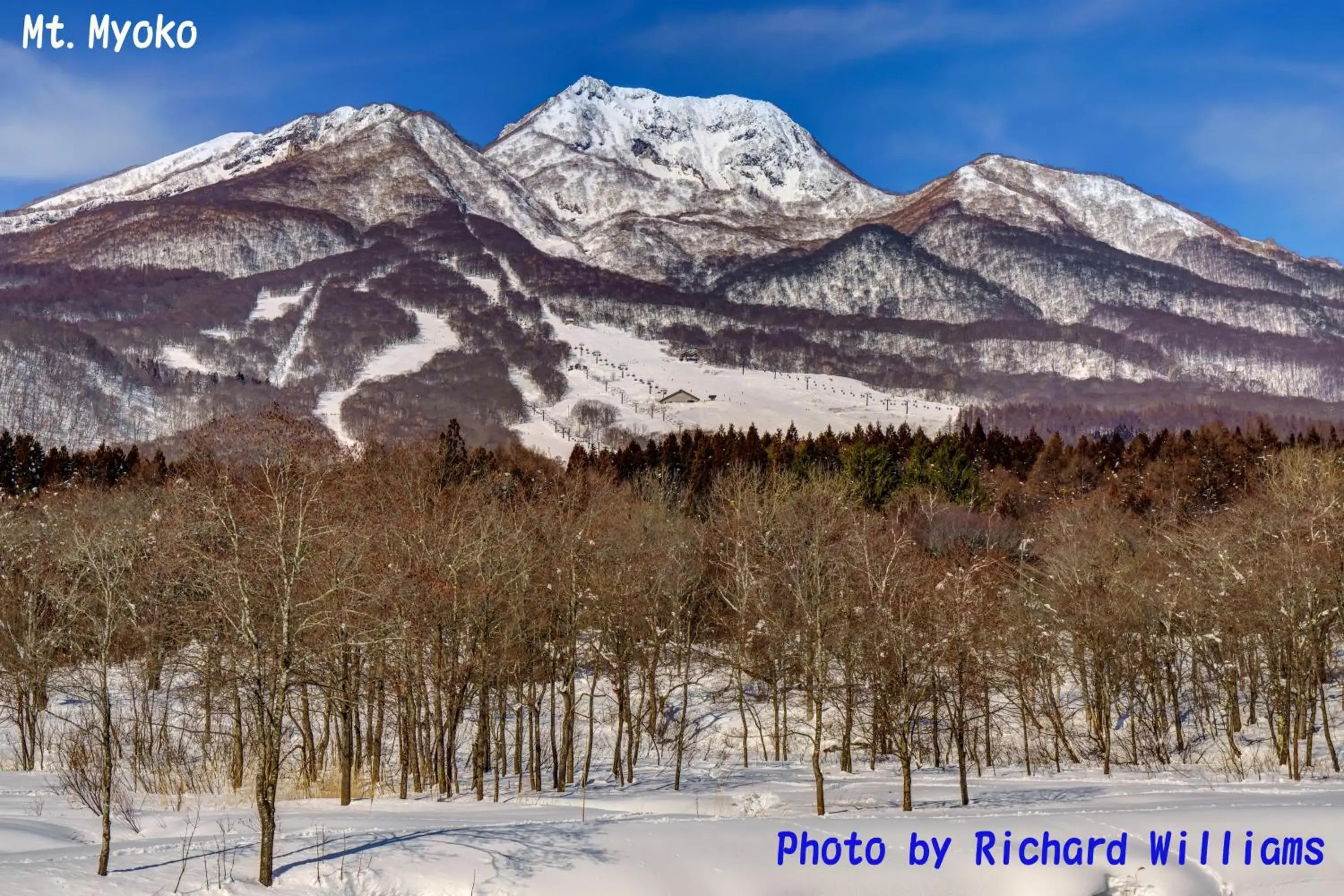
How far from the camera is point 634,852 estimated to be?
17.6 m

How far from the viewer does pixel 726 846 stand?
18.3m

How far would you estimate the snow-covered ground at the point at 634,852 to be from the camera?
54.1ft

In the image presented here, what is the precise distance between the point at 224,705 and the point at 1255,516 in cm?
4549

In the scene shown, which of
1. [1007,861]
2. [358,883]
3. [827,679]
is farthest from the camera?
[827,679]

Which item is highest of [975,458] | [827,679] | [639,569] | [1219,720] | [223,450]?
[975,458]

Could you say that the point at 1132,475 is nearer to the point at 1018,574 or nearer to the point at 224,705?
the point at 1018,574

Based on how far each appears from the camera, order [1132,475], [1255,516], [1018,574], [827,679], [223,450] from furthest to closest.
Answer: [1132,475] < [1018,574] < [1255,516] < [827,679] < [223,450]

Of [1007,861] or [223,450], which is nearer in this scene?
[1007,861]

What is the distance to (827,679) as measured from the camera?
27.5 meters

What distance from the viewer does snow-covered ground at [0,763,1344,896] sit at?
16484 mm

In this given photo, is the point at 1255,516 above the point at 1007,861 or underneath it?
above

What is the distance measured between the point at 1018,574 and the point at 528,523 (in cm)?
2739

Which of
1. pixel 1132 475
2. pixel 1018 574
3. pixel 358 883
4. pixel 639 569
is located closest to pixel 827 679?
pixel 358 883

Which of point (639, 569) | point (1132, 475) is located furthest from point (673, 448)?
point (639, 569)
